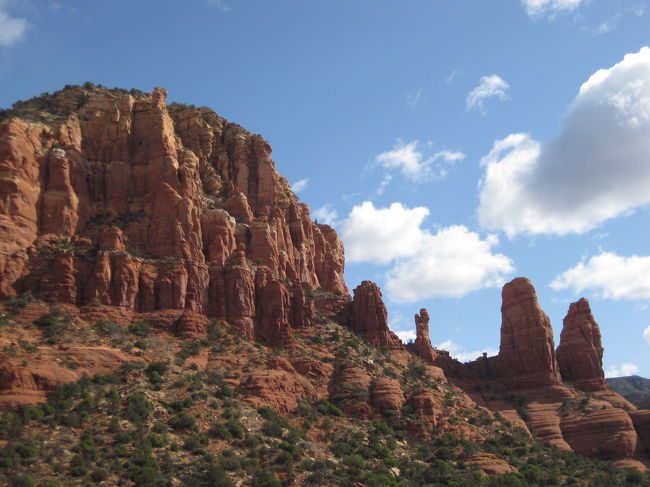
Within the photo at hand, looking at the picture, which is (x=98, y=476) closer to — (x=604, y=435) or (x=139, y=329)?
(x=139, y=329)

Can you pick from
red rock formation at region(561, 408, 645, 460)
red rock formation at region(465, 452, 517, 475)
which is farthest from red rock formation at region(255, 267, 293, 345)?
red rock formation at region(561, 408, 645, 460)

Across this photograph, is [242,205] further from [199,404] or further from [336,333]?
[199,404]

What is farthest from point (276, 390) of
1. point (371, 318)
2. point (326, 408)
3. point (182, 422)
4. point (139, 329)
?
point (371, 318)

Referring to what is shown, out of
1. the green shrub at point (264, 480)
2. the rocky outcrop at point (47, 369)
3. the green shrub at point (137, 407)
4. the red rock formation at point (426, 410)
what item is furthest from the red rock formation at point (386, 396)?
the green shrub at point (137, 407)

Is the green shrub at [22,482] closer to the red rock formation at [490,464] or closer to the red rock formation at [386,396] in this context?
the red rock formation at [386,396]

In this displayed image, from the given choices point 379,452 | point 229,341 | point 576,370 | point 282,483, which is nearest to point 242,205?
point 229,341

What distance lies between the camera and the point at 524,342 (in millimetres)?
107000

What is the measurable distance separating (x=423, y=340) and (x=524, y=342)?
1432 cm

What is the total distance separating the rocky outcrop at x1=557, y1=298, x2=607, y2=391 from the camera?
107875 mm

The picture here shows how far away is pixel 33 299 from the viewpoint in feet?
225

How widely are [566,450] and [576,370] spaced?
22883mm

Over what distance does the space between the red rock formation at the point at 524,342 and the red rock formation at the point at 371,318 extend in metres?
19.0

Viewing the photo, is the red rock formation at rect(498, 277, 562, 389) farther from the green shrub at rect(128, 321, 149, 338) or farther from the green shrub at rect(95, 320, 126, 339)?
the green shrub at rect(95, 320, 126, 339)

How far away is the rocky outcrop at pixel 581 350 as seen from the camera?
354 ft
